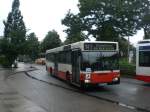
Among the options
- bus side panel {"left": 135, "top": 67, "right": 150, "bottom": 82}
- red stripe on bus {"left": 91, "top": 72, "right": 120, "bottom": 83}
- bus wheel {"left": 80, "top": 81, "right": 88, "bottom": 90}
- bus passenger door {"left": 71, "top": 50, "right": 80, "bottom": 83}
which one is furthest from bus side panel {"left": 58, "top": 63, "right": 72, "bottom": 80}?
bus side panel {"left": 135, "top": 67, "right": 150, "bottom": 82}

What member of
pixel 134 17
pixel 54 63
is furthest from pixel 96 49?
pixel 134 17

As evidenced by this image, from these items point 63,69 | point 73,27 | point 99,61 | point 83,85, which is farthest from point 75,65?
point 73,27

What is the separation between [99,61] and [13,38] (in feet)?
134

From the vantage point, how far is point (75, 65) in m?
22.2

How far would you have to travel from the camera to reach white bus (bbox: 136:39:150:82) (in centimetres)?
2320

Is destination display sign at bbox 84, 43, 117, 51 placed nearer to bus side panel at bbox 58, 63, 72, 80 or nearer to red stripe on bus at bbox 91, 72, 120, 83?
red stripe on bus at bbox 91, 72, 120, 83

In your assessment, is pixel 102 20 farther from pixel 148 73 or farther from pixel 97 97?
pixel 97 97

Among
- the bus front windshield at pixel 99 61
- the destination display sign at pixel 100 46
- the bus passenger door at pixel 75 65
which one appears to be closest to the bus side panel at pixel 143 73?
the bus front windshield at pixel 99 61

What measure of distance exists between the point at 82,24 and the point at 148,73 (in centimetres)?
Result: 2163

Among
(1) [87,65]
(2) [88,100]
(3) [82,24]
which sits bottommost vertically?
(2) [88,100]

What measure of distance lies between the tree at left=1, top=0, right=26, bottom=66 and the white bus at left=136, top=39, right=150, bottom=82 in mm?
37473

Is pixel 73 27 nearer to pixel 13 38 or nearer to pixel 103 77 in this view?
pixel 13 38

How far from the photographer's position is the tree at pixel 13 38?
59500mm

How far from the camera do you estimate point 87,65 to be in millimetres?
20453
